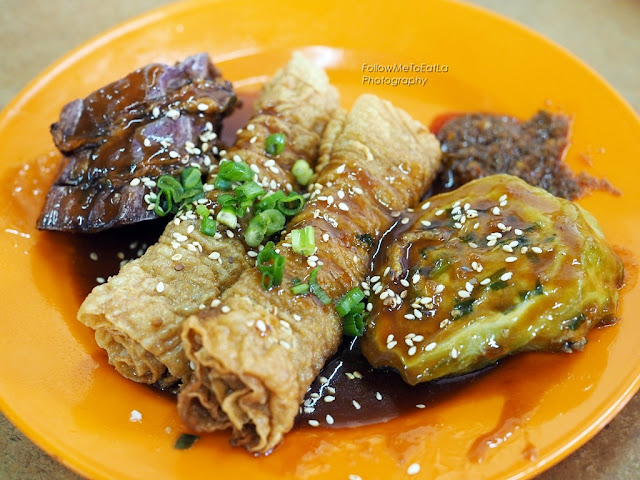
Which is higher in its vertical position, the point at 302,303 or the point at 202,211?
the point at 202,211

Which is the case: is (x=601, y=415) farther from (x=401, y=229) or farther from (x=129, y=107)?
(x=129, y=107)

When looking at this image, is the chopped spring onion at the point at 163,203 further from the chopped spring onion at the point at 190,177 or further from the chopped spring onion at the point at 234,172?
the chopped spring onion at the point at 234,172

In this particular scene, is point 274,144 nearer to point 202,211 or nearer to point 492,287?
point 202,211

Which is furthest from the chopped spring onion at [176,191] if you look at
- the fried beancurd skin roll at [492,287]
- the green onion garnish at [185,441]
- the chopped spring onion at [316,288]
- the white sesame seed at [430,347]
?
the white sesame seed at [430,347]

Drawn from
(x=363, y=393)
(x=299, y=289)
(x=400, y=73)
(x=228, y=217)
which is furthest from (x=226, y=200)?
(x=400, y=73)

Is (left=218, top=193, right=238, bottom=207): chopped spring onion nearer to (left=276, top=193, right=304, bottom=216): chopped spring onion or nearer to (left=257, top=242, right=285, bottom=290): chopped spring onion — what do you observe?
(left=276, top=193, right=304, bottom=216): chopped spring onion

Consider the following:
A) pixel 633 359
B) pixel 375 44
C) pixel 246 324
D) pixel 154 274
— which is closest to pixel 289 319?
pixel 246 324
